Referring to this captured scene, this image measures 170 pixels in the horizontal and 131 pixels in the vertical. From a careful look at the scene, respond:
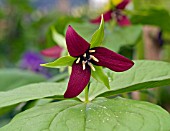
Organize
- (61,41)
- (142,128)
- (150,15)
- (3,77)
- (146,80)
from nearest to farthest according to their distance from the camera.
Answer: (142,128)
(146,80)
(61,41)
(150,15)
(3,77)

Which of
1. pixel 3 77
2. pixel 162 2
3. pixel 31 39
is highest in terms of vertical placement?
pixel 162 2

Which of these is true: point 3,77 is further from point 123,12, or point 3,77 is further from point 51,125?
point 51,125

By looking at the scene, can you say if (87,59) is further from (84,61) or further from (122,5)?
(122,5)

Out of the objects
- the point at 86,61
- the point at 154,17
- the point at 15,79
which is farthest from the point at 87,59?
the point at 15,79

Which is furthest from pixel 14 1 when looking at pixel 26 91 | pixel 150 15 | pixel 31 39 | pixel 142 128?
pixel 142 128

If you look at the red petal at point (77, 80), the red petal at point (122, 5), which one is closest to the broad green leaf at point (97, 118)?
the red petal at point (77, 80)

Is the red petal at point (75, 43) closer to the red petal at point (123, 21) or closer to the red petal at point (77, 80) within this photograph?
the red petal at point (77, 80)
